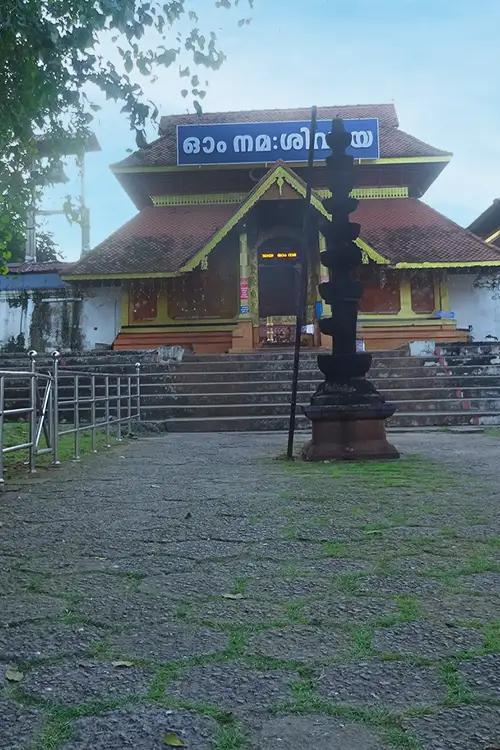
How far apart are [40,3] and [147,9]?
2.96 ft

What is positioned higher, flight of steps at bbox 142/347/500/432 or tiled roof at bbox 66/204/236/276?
tiled roof at bbox 66/204/236/276

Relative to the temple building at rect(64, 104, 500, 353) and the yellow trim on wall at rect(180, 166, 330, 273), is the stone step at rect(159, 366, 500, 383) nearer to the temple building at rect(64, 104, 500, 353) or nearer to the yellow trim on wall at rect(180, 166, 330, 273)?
the temple building at rect(64, 104, 500, 353)

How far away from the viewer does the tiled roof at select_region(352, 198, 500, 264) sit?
53.2ft

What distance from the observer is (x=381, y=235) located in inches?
683

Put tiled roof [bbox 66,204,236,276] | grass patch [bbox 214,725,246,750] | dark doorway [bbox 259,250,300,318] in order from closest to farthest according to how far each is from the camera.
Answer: grass patch [bbox 214,725,246,750]
tiled roof [bbox 66,204,236,276]
dark doorway [bbox 259,250,300,318]

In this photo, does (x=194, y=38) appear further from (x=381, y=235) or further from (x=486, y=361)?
(x=381, y=235)

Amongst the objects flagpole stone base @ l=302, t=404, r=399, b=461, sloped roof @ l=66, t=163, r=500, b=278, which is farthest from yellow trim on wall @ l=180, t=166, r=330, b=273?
flagpole stone base @ l=302, t=404, r=399, b=461

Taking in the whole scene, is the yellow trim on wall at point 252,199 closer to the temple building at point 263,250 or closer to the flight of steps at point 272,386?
the temple building at point 263,250

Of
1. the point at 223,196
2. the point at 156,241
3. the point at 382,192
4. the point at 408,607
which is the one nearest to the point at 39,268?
the point at 156,241

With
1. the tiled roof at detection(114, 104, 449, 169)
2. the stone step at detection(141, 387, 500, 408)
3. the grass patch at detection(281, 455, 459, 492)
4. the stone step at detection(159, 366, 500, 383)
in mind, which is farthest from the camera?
the tiled roof at detection(114, 104, 449, 169)

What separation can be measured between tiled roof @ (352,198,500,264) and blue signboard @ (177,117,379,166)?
1832mm

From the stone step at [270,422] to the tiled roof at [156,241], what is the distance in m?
6.79

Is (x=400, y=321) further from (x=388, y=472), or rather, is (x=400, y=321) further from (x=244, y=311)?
(x=388, y=472)

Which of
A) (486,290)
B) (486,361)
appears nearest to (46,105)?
(486,361)
